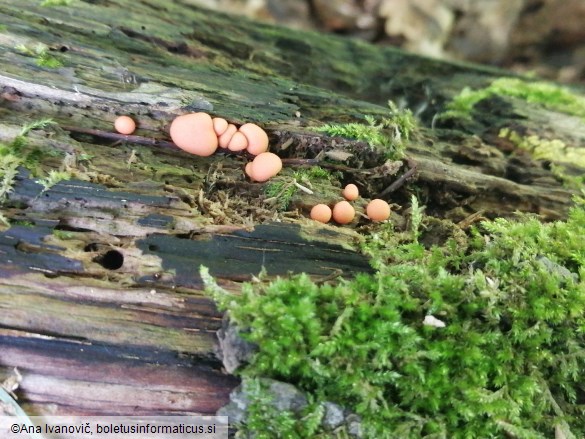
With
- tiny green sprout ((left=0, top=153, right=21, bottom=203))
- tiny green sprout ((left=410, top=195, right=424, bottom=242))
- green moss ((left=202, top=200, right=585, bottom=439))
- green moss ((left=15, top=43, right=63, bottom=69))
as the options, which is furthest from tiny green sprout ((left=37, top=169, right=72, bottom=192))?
tiny green sprout ((left=410, top=195, right=424, bottom=242))

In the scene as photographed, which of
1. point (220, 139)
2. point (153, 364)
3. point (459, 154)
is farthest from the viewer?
point (459, 154)

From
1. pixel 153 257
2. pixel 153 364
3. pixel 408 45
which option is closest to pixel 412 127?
pixel 153 257

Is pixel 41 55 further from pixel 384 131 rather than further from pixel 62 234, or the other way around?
pixel 384 131

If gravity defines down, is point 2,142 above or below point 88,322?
above

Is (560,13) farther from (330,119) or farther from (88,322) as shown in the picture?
(88,322)

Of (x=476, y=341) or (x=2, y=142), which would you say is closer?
(x=476, y=341)

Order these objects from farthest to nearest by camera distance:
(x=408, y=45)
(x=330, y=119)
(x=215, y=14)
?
1. (x=408, y=45)
2. (x=215, y=14)
3. (x=330, y=119)
